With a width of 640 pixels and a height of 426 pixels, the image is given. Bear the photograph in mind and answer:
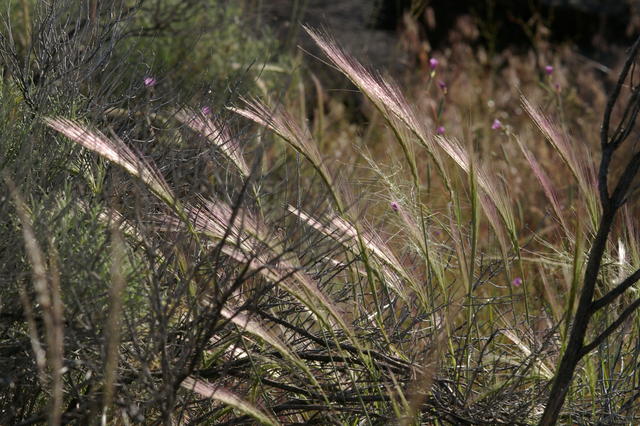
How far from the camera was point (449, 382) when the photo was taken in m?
1.59

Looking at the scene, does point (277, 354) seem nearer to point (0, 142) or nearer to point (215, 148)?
point (215, 148)

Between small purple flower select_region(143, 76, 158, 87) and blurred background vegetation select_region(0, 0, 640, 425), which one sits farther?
small purple flower select_region(143, 76, 158, 87)

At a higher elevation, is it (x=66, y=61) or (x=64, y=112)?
(x=66, y=61)

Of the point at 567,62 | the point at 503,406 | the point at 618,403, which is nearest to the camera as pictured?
the point at 503,406

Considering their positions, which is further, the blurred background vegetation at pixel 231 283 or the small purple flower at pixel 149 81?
the small purple flower at pixel 149 81

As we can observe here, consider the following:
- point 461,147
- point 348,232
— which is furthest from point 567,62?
point 348,232

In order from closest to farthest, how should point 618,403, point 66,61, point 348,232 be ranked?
point 348,232, point 618,403, point 66,61

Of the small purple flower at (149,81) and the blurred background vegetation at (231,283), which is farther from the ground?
the small purple flower at (149,81)

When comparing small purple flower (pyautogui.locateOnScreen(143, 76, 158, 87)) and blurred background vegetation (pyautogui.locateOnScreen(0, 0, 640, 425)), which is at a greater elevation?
small purple flower (pyautogui.locateOnScreen(143, 76, 158, 87))

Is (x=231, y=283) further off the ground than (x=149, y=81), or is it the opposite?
(x=149, y=81)

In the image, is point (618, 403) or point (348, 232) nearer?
point (348, 232)

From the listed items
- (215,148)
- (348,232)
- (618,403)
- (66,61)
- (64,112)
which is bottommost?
(618,403)

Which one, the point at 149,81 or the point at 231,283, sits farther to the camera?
the point at 149,81

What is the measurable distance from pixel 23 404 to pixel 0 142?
1.59 feet
